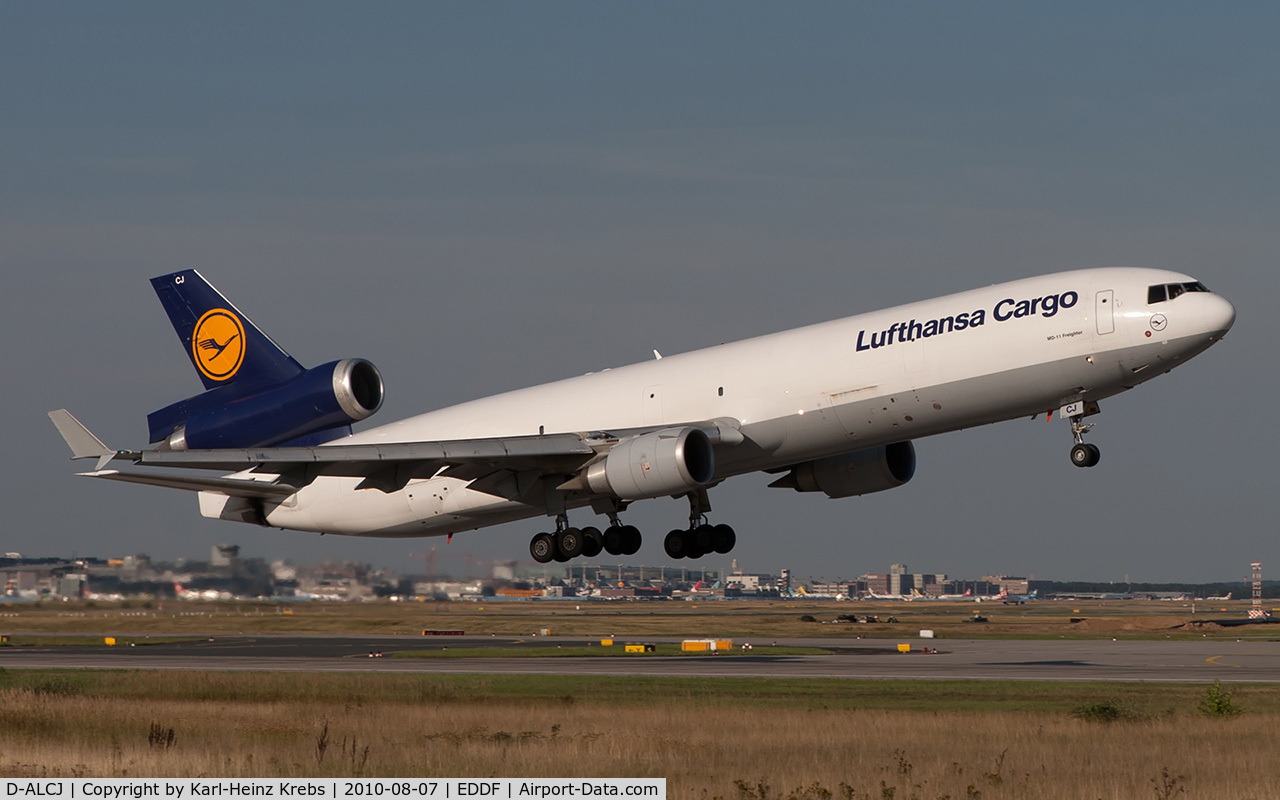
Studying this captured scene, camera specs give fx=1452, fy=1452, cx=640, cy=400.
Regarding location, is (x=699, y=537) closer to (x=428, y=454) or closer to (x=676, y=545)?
(x=676, y=545)

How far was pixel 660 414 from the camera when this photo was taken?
1580 inches

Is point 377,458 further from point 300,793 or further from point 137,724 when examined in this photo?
point 300,793

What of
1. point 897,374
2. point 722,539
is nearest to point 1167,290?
point 897,374

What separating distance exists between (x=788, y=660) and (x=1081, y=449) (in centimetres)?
1596

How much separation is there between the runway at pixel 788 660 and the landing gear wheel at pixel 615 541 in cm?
356

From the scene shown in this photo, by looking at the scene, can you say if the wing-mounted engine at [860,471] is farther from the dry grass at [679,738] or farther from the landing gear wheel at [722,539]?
the dry grass at [679,738]

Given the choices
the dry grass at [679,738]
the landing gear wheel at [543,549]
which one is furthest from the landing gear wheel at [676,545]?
the dry grass at [679,738]

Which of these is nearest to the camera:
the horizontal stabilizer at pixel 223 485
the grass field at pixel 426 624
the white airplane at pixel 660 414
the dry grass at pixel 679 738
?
the dry grass at pixel 679 738

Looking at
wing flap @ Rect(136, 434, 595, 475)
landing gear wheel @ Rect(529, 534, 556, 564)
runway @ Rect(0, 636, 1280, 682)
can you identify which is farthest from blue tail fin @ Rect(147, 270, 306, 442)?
landing gear wheel @ Rect(529, 534, 556, 564)

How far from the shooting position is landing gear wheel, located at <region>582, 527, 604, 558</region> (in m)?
42.7

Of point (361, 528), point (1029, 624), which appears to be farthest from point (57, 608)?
point (1029, 624)

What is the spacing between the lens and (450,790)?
1880 centimetres

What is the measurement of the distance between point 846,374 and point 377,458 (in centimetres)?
1291

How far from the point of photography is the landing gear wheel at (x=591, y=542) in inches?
A: 1679
